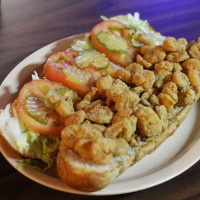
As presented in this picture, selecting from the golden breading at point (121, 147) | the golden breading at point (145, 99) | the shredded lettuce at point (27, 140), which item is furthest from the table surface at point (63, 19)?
the golden breading at point (121, 147)

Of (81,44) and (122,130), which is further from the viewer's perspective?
(81,44)

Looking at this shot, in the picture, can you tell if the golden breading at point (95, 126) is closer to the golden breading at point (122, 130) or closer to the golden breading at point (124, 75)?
the golden breading at point (122, 130)

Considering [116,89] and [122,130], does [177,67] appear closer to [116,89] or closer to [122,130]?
[116,89]

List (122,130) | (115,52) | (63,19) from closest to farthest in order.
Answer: (122,130) < (115,52) < (63,19)

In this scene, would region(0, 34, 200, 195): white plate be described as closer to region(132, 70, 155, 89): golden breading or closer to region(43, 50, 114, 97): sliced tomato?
region(43, 50, 114, 97): sliced tomato

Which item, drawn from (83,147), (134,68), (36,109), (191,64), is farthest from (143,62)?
(83,147)

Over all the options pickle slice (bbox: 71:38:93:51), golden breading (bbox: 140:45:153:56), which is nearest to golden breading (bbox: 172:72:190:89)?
golden breading (bbox: 140:45:153:56)
